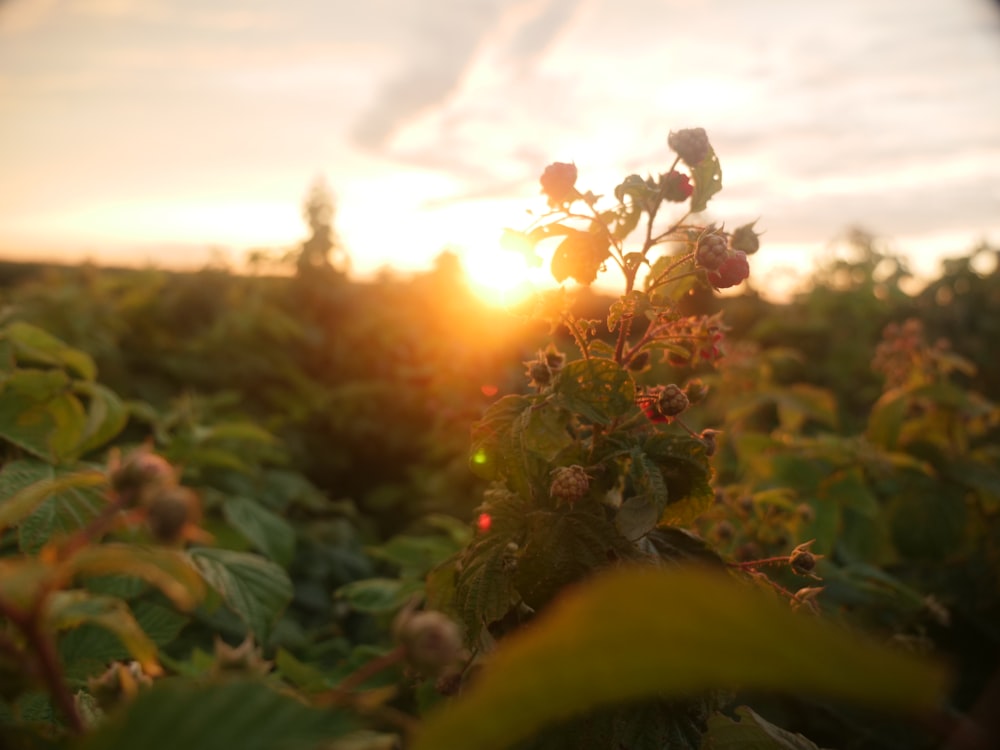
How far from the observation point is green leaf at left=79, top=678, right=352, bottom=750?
576 mm

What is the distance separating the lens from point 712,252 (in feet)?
3.67

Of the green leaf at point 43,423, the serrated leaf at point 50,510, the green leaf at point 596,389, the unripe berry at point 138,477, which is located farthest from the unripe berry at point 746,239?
the green leaf at point 43,423

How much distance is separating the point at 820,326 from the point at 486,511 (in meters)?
5.45

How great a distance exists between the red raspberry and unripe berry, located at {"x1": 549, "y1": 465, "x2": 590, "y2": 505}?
363mm

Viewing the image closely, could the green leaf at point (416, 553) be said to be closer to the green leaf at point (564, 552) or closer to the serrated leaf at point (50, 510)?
the serrated leaf at point (50, 510)

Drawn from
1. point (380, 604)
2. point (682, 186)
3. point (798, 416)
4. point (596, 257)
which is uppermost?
point (682, 186)

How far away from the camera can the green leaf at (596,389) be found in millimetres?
1190

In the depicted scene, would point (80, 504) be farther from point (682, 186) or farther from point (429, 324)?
point (429, 324)

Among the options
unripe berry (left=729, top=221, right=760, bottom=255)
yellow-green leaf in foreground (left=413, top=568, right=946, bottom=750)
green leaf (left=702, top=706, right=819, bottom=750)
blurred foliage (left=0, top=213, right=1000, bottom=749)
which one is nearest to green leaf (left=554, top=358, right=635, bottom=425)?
blurred foliage (left=0, top=213, right=1000, bottom=749)

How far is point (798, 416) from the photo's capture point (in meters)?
3.43

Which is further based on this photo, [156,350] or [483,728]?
[156,350]

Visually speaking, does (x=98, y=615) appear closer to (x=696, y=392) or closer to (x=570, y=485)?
(x=570, y=485)

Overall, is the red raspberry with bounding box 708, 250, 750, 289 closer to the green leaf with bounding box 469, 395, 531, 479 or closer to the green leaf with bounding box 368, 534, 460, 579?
the green leaf with bounding box 469, 395, 531, 479

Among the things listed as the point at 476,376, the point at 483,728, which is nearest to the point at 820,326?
the point at 476,376
